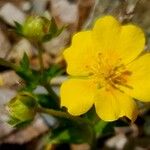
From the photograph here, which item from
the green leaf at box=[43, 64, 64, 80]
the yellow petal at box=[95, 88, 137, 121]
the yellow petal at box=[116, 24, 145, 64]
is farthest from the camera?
the green leaf at box=[43, 64, 64, 80]

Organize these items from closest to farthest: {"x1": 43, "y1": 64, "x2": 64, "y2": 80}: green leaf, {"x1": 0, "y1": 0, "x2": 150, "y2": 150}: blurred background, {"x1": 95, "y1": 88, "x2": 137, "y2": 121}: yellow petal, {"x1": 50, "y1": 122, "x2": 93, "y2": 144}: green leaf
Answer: {"x1": 95, "y1": 88, "x2": 137, "y2": 121}: yellow petal → {"x1": 43, "y1": 64, "x2": 64, "y2": 80}: green leaf → {"x1": 50, "y1": 122, "x2": 93, "y2": 144}: green leaf → {"x1": 0, "y1": 0, "x2": 150, "y2": 150}: blurred background

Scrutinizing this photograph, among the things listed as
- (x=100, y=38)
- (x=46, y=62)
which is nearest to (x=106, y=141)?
(x=46, y=62)

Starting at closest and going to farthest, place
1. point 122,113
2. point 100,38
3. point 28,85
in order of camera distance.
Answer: point 122,113 → point 100,38 → point 28,85

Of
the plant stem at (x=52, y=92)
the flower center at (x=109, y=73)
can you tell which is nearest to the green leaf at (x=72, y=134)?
the plant stem at (x=52, y=92)

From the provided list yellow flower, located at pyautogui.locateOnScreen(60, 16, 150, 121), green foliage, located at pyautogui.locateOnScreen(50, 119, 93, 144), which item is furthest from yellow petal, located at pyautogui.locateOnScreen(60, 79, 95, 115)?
green foliage, located at pyautogui.locateOnScreen(50, 119, 93, 144)

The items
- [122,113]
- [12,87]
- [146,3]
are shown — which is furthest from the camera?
[12,87]

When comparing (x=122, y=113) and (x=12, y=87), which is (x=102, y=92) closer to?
(x=122, y=113)

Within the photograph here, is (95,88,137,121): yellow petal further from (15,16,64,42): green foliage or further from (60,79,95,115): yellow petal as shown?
(15,16,64,42): green foliage
